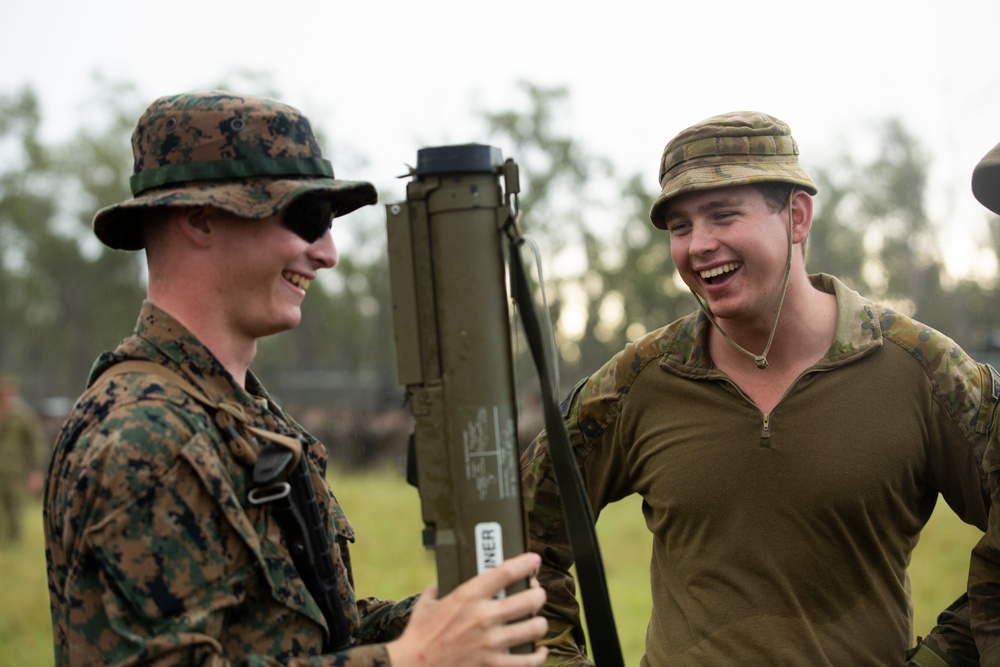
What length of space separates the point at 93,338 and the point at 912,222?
35.2 meters

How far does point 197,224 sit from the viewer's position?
2.45m

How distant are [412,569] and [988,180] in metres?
9.41

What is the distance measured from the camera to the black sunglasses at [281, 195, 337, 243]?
2.50m

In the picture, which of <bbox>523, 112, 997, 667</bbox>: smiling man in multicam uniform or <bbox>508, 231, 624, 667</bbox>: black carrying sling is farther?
<bbox>523, 112, 997, 667</bbox>: smiling man in multicam uniform

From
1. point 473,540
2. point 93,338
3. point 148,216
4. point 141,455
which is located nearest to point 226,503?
point 141,455

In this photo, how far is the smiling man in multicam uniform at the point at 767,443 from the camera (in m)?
3.29

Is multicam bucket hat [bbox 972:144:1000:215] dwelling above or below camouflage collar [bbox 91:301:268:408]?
above

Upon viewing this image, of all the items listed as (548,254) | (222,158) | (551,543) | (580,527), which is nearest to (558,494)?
(551,543)

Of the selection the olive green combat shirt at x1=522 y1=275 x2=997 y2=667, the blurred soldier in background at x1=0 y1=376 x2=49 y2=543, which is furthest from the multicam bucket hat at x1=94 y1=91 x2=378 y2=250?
the blurred soldier in background at x1=0 y1=376 x2=49 y2=543

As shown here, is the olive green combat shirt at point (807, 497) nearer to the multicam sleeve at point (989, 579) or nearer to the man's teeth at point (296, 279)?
the multicam sleeve at point (989, 579)

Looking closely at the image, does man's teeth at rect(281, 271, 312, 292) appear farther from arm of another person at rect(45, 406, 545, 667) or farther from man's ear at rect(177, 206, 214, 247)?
arm of another person at rect(45, 406, 545, 667)

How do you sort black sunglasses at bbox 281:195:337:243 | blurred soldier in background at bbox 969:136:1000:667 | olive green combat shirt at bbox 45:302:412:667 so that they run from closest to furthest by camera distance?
olive green combat shirt at bbox 45:302:412:667
black sunglasses at bbox 281:195:337:243
blurred soldier in background at bbox 969:136:1000:667

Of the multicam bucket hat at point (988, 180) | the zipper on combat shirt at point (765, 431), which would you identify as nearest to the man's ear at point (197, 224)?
the zipper on combat shirt at point (765, 431)

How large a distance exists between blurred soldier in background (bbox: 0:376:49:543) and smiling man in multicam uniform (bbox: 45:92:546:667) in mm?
13164
